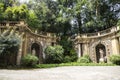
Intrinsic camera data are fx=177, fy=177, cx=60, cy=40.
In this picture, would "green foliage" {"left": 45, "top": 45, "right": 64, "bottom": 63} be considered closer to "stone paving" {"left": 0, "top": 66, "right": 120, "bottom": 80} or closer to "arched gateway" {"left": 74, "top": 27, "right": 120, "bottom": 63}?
"arched gateway" {"left": 74, "top": 27, "right": 120, "bottom": 63}

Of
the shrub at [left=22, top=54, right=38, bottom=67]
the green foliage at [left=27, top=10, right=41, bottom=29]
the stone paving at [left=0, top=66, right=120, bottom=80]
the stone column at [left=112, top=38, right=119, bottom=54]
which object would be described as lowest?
the stone paving at [left=0, top=66, right=120, bottom=80]

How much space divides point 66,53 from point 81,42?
10.2ft

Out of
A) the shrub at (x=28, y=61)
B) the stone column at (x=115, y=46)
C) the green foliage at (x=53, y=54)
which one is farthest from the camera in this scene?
the green foliage at (x=53, y=54)

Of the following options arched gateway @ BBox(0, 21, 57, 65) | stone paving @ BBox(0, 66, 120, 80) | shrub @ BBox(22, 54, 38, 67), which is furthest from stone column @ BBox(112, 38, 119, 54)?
shrub @ BBox(22, 54, 38, 67)

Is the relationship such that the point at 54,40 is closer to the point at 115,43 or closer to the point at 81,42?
the point at 81,42

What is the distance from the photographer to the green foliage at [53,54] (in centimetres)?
2625

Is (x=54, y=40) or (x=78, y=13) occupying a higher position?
(x=78, y=13)

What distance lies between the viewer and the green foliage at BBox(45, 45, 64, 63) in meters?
26.2

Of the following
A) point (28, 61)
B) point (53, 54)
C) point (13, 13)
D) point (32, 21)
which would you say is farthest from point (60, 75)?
point (32, 21)

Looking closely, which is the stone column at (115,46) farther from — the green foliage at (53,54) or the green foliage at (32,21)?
the green foliage at (32,21)

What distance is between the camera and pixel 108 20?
106ft

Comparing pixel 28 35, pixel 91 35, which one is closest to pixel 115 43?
pixel 91 35

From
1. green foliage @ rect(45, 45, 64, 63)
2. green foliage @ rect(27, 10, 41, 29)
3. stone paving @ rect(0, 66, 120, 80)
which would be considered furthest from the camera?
green foliage @ rect(27, 10, 41, 29)

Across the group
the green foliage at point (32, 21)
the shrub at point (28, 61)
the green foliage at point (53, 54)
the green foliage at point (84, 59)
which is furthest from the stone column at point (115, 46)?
the green foliage at point (32, 21)
